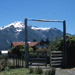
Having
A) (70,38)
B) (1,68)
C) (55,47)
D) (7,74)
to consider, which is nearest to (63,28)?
(70,38)

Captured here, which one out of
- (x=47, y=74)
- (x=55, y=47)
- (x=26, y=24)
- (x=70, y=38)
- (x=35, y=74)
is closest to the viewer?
Result: (x=47, y=74)

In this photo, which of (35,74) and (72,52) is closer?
(35,74)

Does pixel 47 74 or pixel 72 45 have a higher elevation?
pixel 72 45

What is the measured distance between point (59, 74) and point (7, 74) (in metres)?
2.71

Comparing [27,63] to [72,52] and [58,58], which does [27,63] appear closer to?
[58,58]

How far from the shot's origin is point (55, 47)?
18047 millimetres

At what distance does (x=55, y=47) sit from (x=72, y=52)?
199 centimetres

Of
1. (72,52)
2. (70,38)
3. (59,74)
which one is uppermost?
(70,38)

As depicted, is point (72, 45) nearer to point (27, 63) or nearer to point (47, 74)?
point (27, 63)

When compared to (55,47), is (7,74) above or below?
below

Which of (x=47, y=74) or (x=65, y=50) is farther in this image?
(x=65, y=50)

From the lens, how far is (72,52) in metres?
16.4

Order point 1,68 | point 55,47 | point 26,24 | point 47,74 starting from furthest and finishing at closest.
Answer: point 55,47, point 26,24, point 1,68, point 47,74

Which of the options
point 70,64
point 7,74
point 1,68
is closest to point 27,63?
point 1,68
